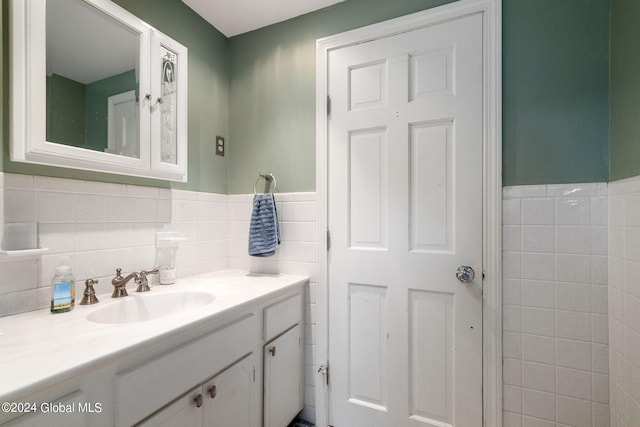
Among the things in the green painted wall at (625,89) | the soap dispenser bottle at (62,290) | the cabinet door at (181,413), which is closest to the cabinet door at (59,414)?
the cabinet door at (181,413)

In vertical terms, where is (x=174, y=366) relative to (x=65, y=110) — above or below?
below

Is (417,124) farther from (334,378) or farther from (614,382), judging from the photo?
(334,378)

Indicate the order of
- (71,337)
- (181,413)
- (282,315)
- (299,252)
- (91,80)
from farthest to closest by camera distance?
(299,252) < (282,315) < (91,80) < (181,413) < (71,337)

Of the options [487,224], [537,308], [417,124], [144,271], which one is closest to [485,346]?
[537,308]

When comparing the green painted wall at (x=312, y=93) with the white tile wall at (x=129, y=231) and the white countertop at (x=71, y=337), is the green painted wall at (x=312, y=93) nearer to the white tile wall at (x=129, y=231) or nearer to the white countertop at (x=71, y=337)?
the white tile wall at (x=129, y=231)

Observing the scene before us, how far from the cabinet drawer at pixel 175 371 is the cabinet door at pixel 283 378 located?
0.70ft

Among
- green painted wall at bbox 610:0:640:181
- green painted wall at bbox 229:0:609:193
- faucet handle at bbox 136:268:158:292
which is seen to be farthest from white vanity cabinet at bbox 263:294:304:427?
green painted wall at bbox 610:0:640:181

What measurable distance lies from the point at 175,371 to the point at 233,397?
0.35 metres

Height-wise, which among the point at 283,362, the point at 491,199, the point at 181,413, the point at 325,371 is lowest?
the point at 325,371

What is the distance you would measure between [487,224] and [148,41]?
182 centimetres

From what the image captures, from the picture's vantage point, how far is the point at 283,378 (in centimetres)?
150

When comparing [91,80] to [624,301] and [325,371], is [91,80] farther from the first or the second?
[624,301]

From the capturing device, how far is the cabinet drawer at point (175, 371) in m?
0.80

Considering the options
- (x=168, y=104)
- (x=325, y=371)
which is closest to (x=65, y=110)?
(x=168, y=104)
